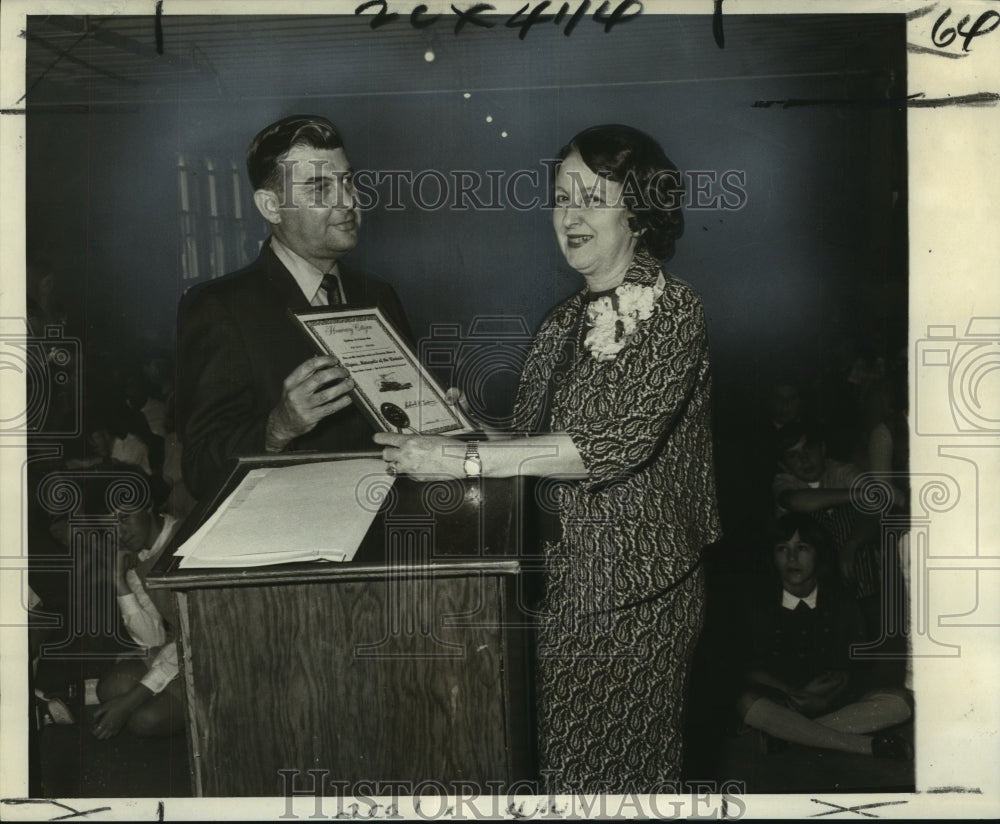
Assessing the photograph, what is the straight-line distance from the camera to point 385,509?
3320 millimetres

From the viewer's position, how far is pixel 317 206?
363cm

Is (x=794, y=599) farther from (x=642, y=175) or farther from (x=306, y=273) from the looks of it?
(x=306, y=273)

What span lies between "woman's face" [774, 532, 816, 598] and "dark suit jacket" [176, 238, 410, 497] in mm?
1381

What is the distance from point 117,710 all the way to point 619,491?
5.88 feet

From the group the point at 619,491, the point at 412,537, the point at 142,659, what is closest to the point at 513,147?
the point at 619,491

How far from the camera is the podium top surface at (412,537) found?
288 cm

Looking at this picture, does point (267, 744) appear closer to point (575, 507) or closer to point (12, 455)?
point (575, 507)

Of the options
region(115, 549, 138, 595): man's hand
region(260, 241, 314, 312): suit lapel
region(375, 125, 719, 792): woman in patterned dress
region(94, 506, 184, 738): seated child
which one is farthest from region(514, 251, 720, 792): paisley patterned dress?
region(115, 549, 138, 595): man's hand

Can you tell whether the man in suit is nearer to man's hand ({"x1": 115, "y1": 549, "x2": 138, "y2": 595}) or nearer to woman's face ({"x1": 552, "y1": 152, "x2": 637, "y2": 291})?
man's hand ({"x1": 115, "y1": 549, "x2": 138, "y2": 595})

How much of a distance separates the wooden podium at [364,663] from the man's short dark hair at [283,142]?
1.14 meters

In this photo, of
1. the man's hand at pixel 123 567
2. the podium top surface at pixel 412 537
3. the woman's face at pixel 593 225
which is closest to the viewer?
the podium top surface at pixel 412 537

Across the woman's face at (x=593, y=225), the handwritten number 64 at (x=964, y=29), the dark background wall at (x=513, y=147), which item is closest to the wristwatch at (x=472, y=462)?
the dark background wall at (x=513, y=147)

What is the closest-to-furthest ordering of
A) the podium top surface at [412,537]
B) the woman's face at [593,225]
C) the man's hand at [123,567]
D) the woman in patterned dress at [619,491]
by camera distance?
1. the podium top surface at [412,537]
2. the woman in patterned dress at [619,491]
3. the woman's face at [593,225]
4. the man's hand at [123,567]

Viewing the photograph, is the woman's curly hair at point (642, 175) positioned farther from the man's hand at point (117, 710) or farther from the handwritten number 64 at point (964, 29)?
the man's hand at point (117, 710)
